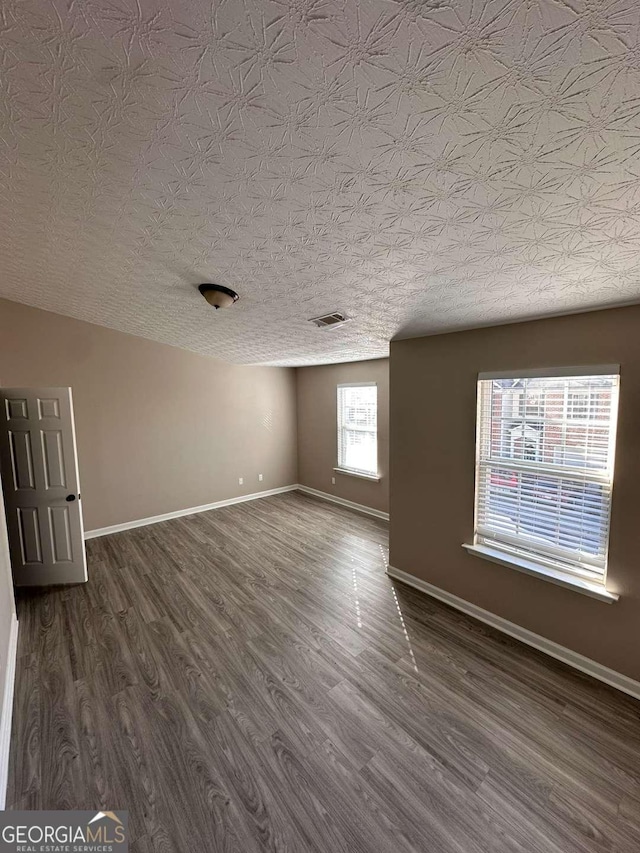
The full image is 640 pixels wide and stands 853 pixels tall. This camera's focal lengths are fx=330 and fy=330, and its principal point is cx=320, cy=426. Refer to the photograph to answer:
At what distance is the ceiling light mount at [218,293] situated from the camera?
223 cm

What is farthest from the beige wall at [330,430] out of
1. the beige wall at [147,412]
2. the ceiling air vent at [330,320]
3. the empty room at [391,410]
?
the ceiling air vent at [330,320]

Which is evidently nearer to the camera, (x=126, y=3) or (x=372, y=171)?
(x=126, y=3)

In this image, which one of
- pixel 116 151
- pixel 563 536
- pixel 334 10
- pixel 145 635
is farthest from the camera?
pixel 145 635

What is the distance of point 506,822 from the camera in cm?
139

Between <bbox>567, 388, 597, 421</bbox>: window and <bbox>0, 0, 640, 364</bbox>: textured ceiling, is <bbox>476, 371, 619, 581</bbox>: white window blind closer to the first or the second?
<bbox>567, 388, 597, 421</bbox>: window

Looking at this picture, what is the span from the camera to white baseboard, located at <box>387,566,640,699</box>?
2.02 meters

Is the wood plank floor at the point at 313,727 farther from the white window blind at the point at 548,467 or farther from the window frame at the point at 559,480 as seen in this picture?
the white window blind at the point at 548,467

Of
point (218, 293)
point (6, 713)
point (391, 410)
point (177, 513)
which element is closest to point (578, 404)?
point (391, 410)

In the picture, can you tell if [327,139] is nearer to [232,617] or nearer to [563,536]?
[563,536]

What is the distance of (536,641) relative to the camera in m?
2.34

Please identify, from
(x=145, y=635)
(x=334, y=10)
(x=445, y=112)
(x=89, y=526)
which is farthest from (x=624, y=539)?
(x=89, y=526)

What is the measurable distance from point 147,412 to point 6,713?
3.43 meters

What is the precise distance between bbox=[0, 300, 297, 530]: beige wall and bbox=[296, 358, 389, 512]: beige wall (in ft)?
1.75

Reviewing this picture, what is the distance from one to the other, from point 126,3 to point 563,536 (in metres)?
3.04
